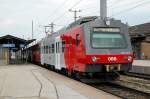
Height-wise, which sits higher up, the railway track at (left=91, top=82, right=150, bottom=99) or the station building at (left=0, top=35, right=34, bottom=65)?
the station building at (left=0, top=35, right=34, bottom=65)

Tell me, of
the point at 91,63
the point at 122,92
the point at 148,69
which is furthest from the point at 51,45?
the point at 122,92

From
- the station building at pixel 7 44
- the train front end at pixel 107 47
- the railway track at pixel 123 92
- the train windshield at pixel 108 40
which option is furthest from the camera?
the station building at pixel 7 44

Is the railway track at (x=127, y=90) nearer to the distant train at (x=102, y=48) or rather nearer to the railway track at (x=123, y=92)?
the railway track at (x=123, y=92)

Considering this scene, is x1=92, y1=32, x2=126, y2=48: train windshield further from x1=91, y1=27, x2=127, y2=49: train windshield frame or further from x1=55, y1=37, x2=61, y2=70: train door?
x1=55, y1=37, x2=61, y2=70: train door

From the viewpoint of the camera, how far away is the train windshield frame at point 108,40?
18.0m

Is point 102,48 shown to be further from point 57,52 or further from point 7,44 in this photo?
point 7,44

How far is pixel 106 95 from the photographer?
1407 centimetres

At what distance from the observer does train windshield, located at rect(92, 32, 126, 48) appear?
18.0 m

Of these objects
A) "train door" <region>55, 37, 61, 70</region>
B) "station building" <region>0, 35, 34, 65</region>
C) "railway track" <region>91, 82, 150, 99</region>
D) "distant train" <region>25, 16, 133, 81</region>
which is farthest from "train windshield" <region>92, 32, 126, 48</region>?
"station building" <region>0, 35, 34, 65</region>

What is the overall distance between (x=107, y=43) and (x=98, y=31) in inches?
25.9

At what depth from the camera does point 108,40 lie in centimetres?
1819

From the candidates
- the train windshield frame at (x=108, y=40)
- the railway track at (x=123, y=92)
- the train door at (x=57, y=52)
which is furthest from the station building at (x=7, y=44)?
the train windshield frame at (x=108, y=40)

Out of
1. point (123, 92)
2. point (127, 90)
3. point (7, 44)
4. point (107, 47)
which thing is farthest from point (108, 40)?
point (7, 44)

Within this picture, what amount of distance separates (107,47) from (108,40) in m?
A: 0.37
